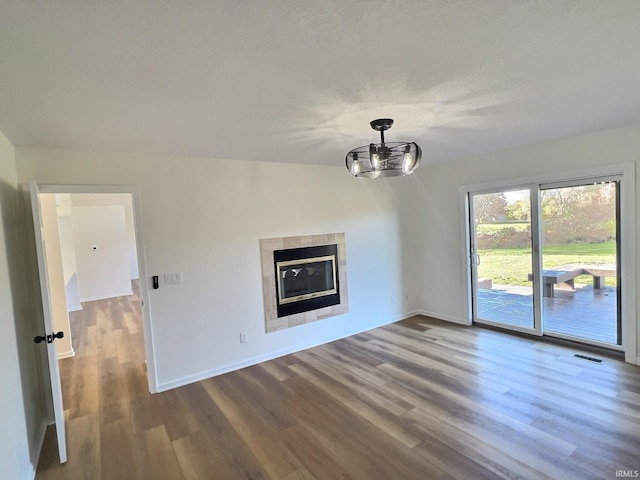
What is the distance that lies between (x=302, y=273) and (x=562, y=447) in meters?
3.01

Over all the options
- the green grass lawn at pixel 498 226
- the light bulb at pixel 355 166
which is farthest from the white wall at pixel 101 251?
the green grass lawn at pixel 498 226

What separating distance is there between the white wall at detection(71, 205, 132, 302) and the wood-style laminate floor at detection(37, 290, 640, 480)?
505cm

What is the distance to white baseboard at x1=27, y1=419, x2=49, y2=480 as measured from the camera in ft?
7.45

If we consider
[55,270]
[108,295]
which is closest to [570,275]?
[55,270]

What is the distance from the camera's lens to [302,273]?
4.45 meters

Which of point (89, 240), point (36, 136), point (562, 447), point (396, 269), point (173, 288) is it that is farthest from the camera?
point (89, 240)

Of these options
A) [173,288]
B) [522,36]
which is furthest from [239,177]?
[522,36]

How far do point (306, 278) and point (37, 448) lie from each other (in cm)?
294

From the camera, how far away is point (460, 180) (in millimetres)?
4801

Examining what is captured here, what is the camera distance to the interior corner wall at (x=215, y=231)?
3326 millimetres

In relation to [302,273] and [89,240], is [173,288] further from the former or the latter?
[89,240]

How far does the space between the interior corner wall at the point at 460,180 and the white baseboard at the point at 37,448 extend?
4873 millimetres

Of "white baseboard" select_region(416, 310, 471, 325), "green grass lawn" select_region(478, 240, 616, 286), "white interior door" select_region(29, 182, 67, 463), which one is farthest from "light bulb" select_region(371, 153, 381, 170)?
"white baseboard" select_region(416, 310, 471, 325)

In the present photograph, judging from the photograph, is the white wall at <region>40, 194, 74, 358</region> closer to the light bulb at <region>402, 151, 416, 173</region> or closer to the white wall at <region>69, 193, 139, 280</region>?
the white wall at <region>69, 193, 139, 280</region>
